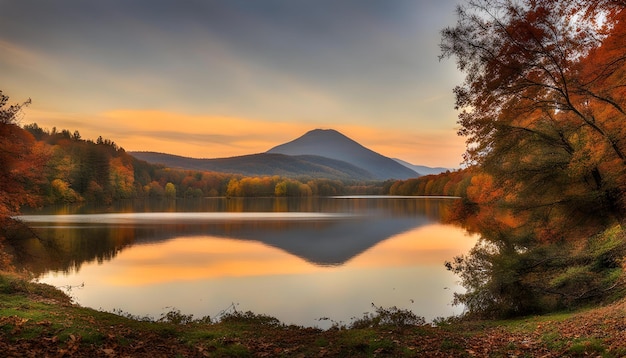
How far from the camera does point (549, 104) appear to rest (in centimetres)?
1179

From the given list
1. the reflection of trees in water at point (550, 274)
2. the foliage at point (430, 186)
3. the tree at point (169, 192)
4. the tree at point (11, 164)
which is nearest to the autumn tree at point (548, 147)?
the reflection of trees in water at point (550, 274)

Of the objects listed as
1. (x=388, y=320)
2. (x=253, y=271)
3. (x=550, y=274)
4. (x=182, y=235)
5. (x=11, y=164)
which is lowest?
(x=253, y=271)

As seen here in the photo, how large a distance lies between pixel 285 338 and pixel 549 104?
9.81 m

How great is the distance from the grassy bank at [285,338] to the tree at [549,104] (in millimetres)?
4943

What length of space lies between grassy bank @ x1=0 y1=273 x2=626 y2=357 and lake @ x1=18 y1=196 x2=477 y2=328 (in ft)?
15.5

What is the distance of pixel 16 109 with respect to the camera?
17422mm

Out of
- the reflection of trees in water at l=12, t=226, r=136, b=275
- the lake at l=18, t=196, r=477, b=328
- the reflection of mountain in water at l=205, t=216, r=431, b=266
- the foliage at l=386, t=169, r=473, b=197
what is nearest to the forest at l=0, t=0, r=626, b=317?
the lake at l=18, t=196, r=477, b=328

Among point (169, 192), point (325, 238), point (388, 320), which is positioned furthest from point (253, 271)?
point (169, 192)

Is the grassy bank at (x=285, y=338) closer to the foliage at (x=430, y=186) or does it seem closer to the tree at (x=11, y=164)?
the tree at (x=11, y=164)

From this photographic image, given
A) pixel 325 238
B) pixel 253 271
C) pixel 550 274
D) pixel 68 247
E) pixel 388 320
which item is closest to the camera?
pixel 550 274

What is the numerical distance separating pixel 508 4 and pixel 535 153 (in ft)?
20.2

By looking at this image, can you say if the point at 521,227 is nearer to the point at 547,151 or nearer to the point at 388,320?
the point at 547,151

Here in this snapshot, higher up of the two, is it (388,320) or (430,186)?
(430,186)

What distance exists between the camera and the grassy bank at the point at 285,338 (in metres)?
7.44
